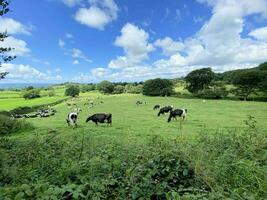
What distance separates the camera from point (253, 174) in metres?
5.51

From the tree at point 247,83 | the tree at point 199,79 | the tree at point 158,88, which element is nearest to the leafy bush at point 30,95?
A: the tree at point 158,88

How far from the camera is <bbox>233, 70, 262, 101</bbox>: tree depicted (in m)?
71.6

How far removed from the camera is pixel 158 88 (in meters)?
85.5

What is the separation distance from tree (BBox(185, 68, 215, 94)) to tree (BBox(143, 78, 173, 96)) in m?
5.41

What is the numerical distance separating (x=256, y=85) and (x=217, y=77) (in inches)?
648

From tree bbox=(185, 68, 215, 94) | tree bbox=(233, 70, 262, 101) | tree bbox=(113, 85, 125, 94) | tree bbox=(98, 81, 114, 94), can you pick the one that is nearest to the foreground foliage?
tree bbox=(233, 70, 262, 101)

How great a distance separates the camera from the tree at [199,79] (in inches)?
3216

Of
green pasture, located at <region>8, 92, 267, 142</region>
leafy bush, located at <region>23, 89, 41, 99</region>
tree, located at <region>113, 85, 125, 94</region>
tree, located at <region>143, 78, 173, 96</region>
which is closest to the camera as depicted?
green pasture, located at <region>8, 92, 267, 142</region>

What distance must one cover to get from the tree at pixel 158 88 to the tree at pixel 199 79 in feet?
17.7

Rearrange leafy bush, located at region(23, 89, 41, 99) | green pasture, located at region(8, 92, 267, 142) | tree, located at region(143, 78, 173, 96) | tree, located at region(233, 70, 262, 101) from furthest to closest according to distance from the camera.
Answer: leafy bush, located at region(23, 89, 41, 99)
tree, located at region(143, 78, 173, 96)
tree, located at region(233, 70, 262, 101)
green pasture, located at region(8, 92, 267, 142)

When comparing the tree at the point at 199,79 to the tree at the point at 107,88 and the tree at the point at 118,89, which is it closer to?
the tree at the point at 118,89

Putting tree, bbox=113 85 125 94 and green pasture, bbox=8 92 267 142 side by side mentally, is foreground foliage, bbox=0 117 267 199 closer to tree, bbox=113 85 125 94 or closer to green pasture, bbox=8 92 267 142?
green pasture, bbox=8 92 267 142

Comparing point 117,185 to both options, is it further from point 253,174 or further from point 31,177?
point 253,174

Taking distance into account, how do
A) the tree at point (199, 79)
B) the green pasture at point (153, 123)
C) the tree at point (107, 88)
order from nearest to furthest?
the green pasture at point (153, 123) → the tree at point (199, 79) → the tree at point (107, 88)
